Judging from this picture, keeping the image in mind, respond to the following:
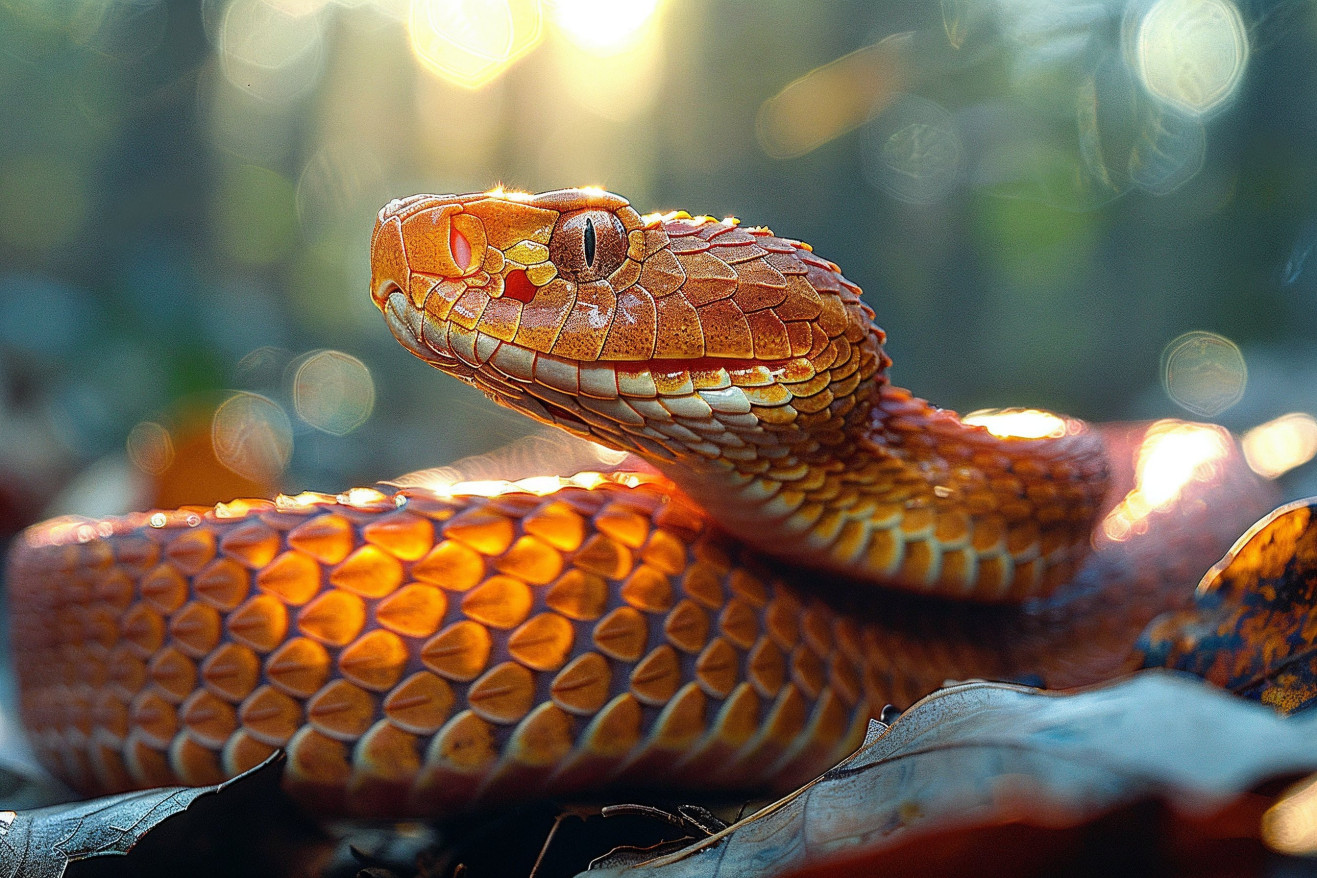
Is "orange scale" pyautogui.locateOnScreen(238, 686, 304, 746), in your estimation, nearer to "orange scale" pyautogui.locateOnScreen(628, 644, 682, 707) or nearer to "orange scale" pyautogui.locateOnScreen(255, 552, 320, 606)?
"orange scale" pyautogui.locateOnScreen(255, 552, 320, 606)

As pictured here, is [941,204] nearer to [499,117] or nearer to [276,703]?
[499,117]

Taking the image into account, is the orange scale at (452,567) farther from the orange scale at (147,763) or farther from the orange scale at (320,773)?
the orange scale at (147,763)

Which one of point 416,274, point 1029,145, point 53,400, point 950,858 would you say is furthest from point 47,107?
point 950,858

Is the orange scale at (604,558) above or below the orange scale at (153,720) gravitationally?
above

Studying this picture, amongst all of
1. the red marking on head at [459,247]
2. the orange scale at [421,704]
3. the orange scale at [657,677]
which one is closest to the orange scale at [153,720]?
the orange scale at [421,704]

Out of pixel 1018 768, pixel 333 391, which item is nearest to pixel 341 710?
pixel 1018 768

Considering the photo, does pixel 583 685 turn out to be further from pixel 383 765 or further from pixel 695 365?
pixel 695 365
